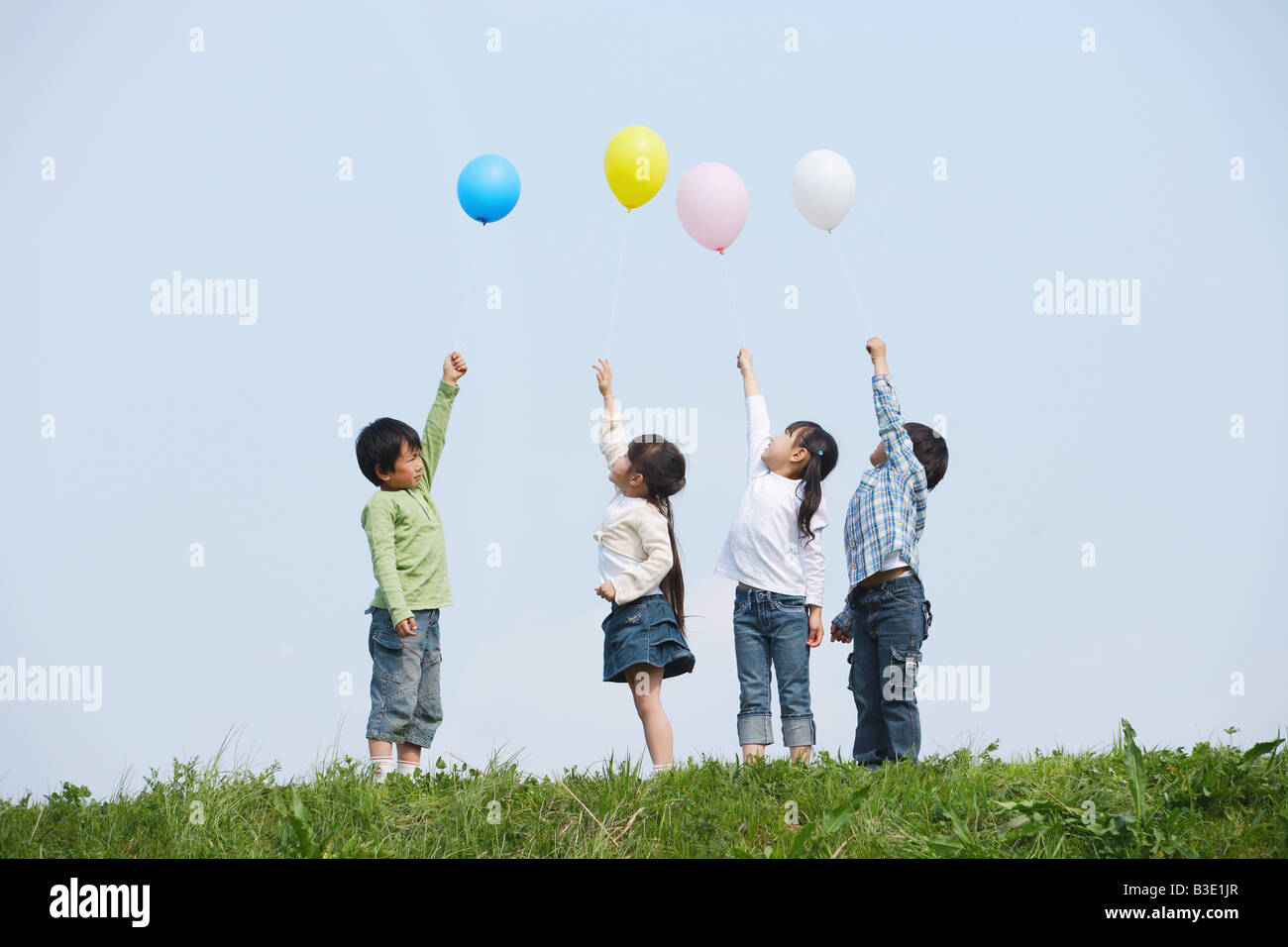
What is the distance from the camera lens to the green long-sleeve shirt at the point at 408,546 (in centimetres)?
623

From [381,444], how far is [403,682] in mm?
1255

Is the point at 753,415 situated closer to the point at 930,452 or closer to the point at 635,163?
the point at 930,452

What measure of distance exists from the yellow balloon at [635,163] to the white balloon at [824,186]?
87cm

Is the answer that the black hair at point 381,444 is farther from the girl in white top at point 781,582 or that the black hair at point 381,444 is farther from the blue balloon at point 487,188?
the girl in white top at point 781,582

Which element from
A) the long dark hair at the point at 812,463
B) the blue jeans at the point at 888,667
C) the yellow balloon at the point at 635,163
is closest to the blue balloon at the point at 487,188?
the yellow balloon at the point at 635,163

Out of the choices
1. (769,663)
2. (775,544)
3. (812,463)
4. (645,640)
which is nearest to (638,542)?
(645,640)

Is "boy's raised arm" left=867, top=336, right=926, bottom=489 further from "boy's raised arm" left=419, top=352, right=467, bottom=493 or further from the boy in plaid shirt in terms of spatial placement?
"boy's raised arm" left=419, top=352, right=467, bottom=493
